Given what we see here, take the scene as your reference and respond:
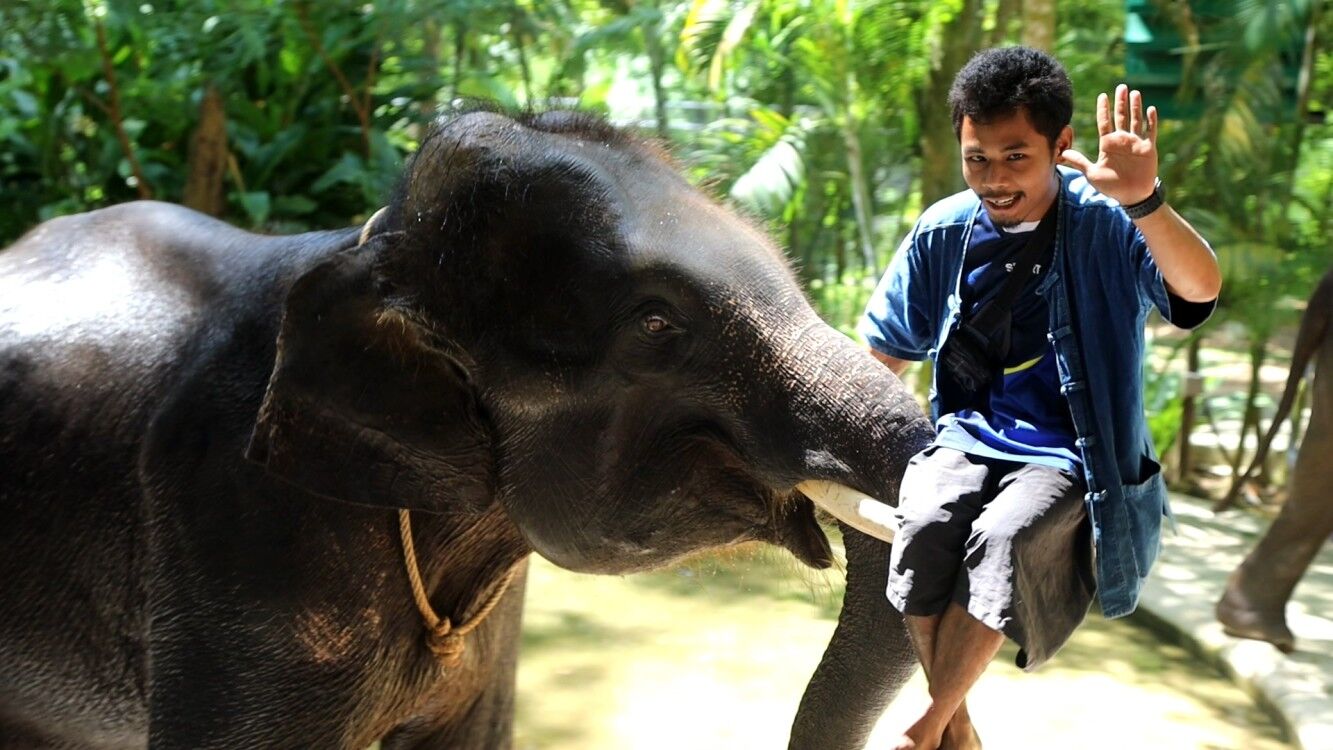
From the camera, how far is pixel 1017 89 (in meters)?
2.11

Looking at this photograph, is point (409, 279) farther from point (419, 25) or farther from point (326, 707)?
point (419, 25)

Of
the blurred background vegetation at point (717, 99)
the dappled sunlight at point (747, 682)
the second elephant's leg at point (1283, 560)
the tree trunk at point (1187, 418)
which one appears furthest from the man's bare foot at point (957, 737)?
the tree trunk at point (1187, 418)

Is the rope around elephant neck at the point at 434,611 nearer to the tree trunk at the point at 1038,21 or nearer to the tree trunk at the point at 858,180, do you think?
the tree trunk at the point at 1038,21

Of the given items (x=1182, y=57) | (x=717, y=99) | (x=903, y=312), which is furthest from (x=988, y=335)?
(x=717, y=99)

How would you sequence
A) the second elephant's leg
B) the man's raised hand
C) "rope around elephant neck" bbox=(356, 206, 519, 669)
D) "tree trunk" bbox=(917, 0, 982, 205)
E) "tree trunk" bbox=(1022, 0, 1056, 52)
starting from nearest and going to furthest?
the man's raised hand
"rope around elephant neck" bbox=(356, 206, 519, 669)
the second elephant's leg
"tree trunk" bbox=(1022, 0, 1056, 52)
"tree trunk" bbox=(917, 0, 982, 205)

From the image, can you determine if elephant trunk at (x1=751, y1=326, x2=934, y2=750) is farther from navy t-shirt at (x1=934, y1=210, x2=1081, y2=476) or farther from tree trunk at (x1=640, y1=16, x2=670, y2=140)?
tree trunk at (x1=640, y1=16, x2=670, y2=140)

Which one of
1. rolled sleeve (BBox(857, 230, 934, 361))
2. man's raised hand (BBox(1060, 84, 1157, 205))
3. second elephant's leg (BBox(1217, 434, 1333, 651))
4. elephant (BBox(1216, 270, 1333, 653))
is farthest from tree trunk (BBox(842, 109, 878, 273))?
man's raised hand (BBox(1060, 84, 1157, 205))

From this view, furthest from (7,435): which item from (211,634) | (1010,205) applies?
(1010,205)

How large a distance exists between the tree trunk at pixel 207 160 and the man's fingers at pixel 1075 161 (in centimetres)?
549

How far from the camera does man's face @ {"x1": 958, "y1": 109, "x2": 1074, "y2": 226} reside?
2.13 meters

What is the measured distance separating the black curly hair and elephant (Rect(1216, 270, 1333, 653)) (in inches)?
131

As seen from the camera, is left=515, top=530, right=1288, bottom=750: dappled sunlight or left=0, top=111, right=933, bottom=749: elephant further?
left=515, top=530, right=1288, bottom=750: dappled sunlight

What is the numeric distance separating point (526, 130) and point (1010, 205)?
0.73m

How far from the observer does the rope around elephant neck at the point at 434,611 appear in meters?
2.38
